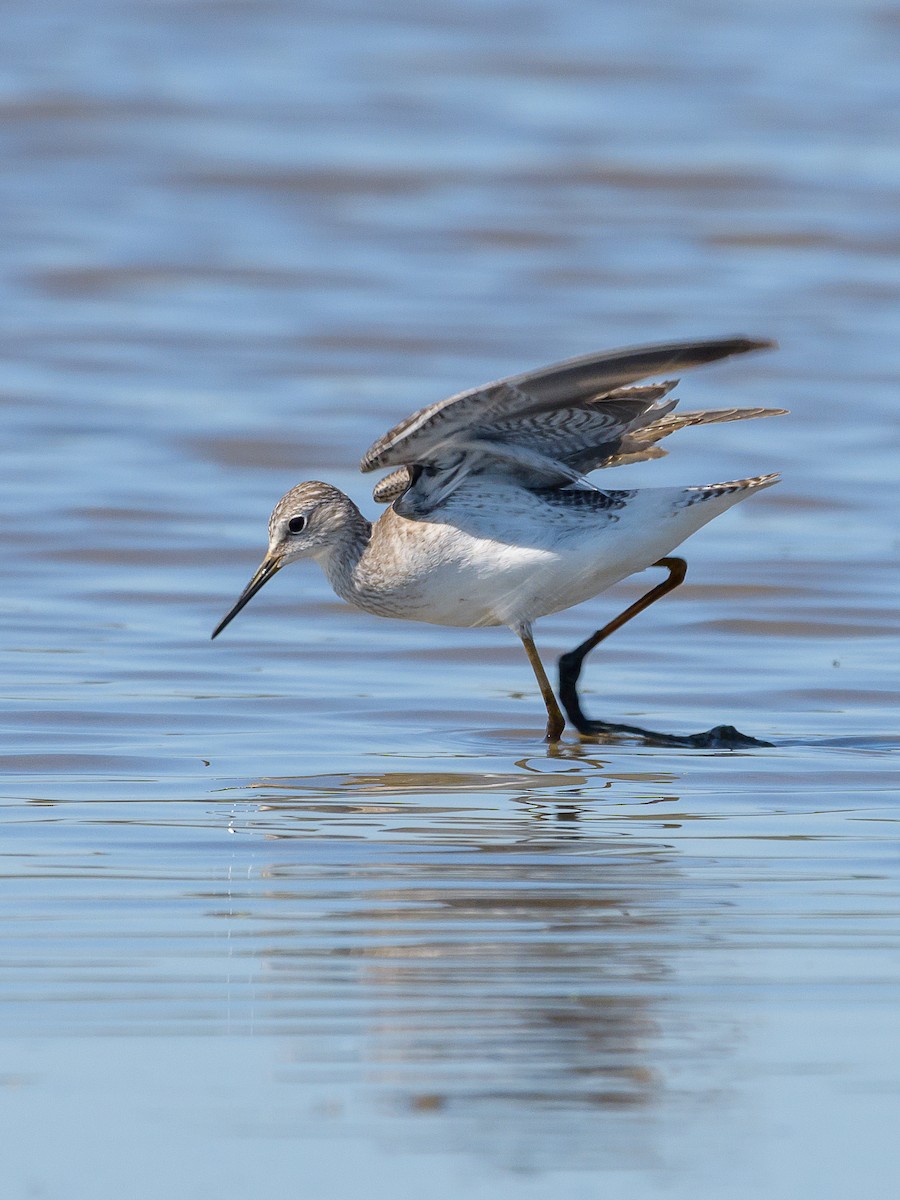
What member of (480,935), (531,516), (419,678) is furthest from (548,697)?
(480,935)

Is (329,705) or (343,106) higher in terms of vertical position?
(343,106)

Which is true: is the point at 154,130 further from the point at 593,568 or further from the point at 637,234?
the point at 593,568

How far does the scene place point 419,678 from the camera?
7914mm

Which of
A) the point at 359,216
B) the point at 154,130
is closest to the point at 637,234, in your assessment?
the point at 359,216

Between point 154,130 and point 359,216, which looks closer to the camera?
point 359,216

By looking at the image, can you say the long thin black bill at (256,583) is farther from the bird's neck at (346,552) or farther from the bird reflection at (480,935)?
the bird reflection at (480,935)

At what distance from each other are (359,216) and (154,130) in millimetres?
2829

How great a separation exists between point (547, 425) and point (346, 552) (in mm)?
1057

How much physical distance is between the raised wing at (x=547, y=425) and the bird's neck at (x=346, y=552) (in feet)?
0.48

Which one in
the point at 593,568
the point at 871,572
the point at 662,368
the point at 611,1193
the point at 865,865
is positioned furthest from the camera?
the point at 871,572

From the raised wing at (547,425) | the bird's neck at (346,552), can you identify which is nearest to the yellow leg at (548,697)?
the raised wing at (547,425)

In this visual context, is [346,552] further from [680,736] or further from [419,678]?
[680,736]

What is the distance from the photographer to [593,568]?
7.17m

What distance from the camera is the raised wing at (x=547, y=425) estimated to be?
6.12 meters
